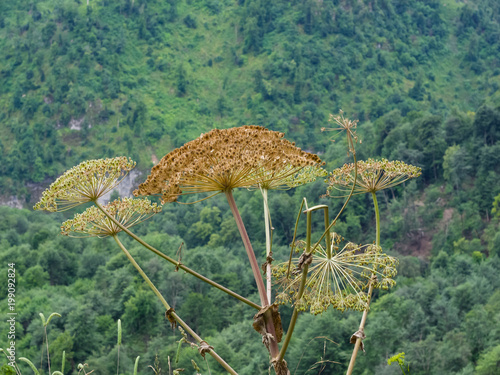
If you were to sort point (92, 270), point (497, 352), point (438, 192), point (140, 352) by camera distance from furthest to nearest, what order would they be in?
point (438, 192) < point (92, 270) < point (140, 352) < point (497, 352)

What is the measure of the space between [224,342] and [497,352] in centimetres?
1962

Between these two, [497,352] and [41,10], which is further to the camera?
[41,10]

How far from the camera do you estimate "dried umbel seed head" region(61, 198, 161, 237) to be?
2.87 metres

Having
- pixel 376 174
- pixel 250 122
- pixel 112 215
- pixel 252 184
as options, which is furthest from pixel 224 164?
pixel 250 122

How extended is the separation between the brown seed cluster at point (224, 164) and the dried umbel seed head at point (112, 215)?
34 cm

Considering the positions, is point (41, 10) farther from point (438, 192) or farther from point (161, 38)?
point (438, 192)

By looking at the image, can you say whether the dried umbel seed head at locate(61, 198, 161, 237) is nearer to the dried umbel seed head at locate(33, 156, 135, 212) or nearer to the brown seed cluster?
the dried umbel seed head at locate(33, 156, 135, 212)

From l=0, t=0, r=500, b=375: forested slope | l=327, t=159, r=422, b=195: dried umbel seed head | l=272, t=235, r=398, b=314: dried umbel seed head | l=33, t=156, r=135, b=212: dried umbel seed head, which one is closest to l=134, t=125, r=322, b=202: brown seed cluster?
l=33, t=156, r=135, b=212: dried umbel seed head

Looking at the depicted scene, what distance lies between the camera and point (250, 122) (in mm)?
120312

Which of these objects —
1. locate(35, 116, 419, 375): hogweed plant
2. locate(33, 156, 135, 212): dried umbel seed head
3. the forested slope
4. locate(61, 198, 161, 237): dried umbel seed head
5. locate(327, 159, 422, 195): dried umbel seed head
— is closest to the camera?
locate(35, 116, 419, 375): hogweed plant

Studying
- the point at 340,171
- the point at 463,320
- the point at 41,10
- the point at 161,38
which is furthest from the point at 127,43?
the point at 340,171

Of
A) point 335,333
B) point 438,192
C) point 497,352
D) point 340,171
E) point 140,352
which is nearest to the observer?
point 340,171

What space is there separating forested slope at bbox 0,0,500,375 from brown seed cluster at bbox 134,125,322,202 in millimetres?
34814

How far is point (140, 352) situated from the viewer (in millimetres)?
47750
